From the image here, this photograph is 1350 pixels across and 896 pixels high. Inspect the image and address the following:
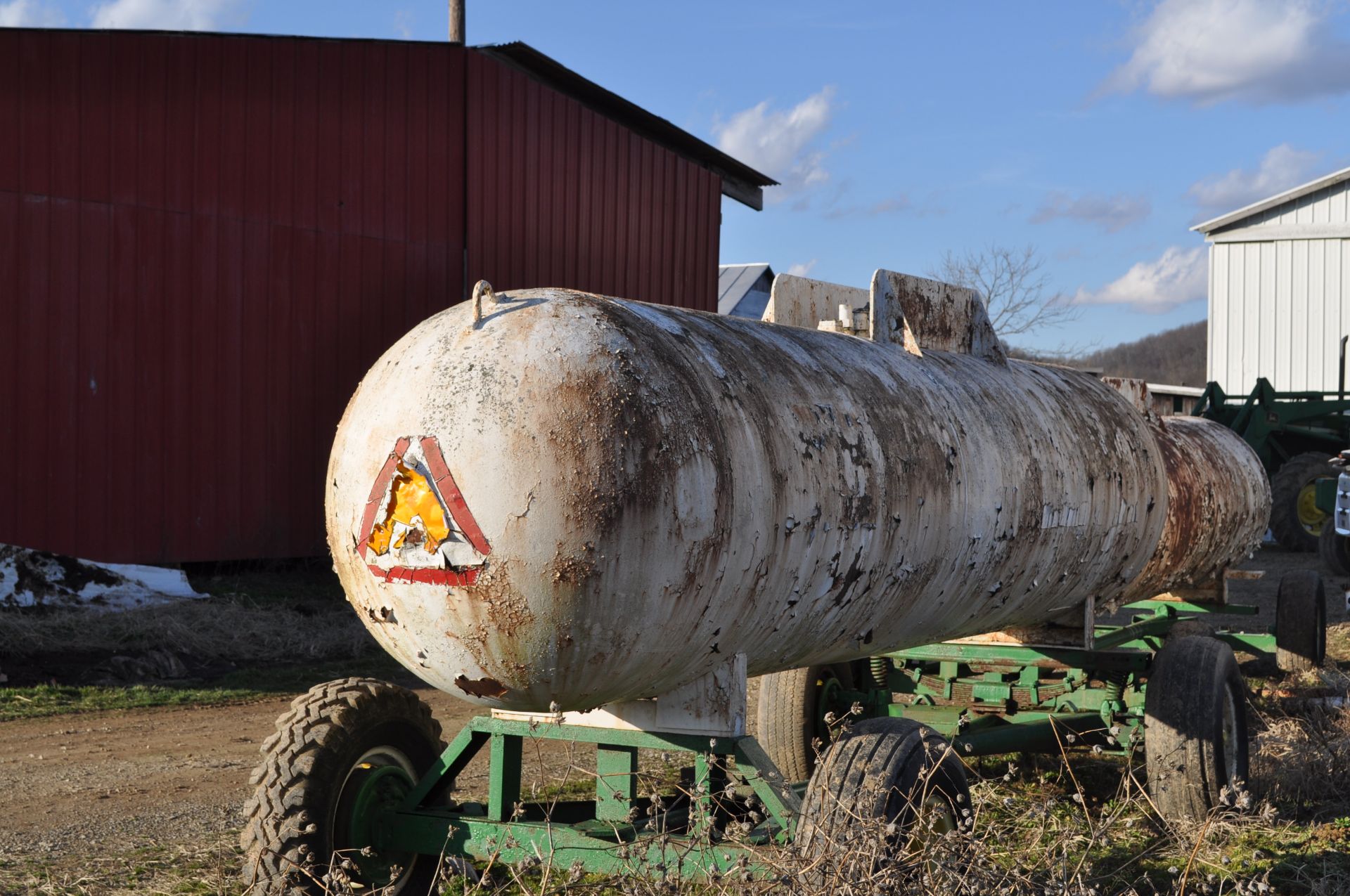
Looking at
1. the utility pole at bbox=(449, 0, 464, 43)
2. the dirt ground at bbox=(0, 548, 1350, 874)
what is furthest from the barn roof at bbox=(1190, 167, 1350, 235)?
the dirt ground at bbox=(0, 548, 1350, 874)

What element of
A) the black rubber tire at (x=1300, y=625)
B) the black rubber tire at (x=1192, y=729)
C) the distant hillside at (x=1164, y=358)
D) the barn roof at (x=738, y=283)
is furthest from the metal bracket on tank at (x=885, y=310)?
the distant hillside at (x=1164, y=358)

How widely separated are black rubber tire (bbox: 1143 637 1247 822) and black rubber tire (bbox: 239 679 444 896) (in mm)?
2963

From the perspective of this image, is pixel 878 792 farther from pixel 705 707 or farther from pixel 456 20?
pixel 456 20

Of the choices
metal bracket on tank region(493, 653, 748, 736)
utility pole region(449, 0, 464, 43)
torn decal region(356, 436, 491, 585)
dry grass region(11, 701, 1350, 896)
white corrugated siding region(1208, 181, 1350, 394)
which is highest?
utility pole region(449, 0, 464, 43)

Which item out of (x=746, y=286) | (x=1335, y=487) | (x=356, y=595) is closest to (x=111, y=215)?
(x=356, y=595)

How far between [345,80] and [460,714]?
744cm

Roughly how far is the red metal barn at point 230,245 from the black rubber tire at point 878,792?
360 inches

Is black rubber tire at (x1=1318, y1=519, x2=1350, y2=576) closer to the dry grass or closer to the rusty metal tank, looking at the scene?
the dry grass

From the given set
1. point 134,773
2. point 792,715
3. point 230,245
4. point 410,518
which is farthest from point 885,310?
point 230,245

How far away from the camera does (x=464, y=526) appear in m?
3.42

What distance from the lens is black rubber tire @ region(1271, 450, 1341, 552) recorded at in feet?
55.3

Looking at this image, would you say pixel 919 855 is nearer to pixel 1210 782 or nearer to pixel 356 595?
pixel 356 595

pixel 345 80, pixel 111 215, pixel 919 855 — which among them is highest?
pixel 345 80

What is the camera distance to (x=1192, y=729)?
538cm
